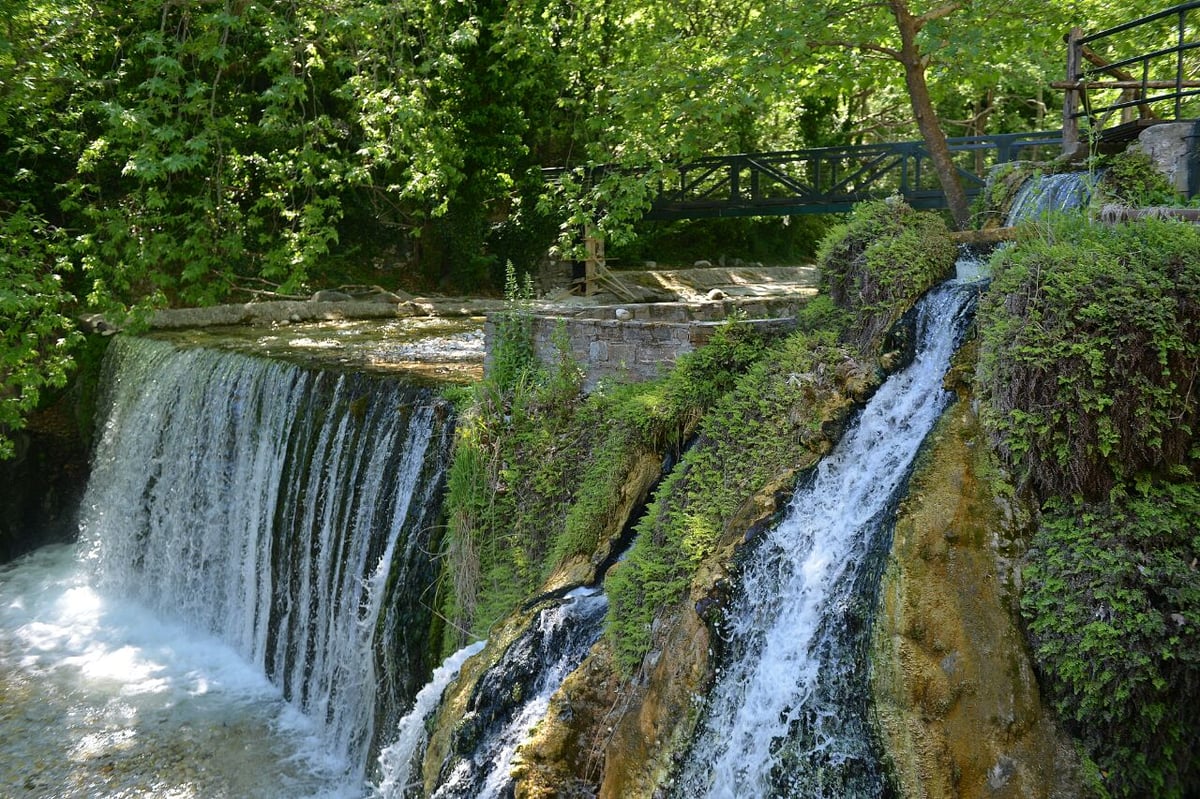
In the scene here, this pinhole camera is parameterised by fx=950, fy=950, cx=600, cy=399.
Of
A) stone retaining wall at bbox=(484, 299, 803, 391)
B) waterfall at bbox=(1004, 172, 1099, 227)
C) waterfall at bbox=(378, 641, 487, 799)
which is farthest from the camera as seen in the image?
waterfall at bbox=(1004, 172, 1099, 227)

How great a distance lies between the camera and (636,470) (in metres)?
6.05

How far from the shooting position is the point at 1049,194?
23.1 feet

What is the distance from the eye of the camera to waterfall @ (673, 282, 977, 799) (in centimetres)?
382

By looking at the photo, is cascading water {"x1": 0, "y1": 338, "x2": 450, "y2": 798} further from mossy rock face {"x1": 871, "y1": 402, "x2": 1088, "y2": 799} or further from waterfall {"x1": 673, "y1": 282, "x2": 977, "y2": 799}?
mossy rock face {"x1": 871, "y1": 402, "x2": 1088, "y2": 799}

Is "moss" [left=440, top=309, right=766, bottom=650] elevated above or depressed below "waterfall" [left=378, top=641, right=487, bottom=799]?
above

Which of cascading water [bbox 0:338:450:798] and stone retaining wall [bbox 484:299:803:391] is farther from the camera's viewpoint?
cascading water [bbox 0:338:450:798]

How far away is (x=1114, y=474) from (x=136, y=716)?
23.2ft

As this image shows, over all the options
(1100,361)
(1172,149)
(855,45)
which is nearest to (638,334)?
(1100,361)

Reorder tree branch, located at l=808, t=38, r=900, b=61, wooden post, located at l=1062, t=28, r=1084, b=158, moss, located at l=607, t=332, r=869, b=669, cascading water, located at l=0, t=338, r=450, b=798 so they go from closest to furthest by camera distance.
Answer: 1. moss, located at l=607, t=332, r=869, b=669
2. cascading water, located at l=0, t=338, r=450, b=798
3. wooden post, located at l=1062, t=28, r=1084, b=158
4. tree branch, located at l=808, t=38, r=900, b=61

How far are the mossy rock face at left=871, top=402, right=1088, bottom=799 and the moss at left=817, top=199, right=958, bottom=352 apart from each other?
1.43 metres

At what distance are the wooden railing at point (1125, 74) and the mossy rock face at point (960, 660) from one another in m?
4.36

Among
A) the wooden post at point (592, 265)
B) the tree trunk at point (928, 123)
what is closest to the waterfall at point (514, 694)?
the tree trunk at point (928, 123)

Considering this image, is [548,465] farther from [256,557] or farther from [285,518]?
[256,557]

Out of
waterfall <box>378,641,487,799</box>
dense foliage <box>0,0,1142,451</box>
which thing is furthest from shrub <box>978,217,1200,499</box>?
dense foliage <box>0,0,1142,451</box>
